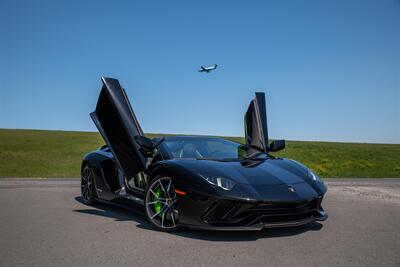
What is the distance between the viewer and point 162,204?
17.0ft

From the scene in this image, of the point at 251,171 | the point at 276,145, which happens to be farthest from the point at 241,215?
the point at 276,145

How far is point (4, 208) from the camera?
689 cm

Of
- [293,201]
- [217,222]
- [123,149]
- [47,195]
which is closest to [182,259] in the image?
[217,222]

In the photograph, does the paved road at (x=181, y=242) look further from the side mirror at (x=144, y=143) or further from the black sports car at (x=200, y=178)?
the side mirror at (x=144, y=143)

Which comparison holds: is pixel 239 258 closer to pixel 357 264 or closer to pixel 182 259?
pixel 182 259

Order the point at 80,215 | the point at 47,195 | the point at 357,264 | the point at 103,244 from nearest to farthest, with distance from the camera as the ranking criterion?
the point at 357,264, the point at 103,244, the point at 80,215, the point at 47,195

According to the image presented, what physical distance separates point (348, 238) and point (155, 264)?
86.9 inches

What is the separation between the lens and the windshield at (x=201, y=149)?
5.89 metres

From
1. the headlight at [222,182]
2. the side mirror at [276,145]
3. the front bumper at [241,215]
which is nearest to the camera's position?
the front bumper at [241,215]

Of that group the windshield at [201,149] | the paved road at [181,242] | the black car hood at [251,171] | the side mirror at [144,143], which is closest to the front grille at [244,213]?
the paved road at [181,242]

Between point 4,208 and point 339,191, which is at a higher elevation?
point 4,208

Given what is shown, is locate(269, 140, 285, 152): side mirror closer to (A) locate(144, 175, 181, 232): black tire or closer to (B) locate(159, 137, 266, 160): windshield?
(B) locate(159, 137, 266, 160): windshield

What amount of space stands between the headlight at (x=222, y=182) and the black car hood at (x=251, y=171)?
74 mm

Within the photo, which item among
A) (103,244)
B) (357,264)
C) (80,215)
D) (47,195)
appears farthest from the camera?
(47,195)
